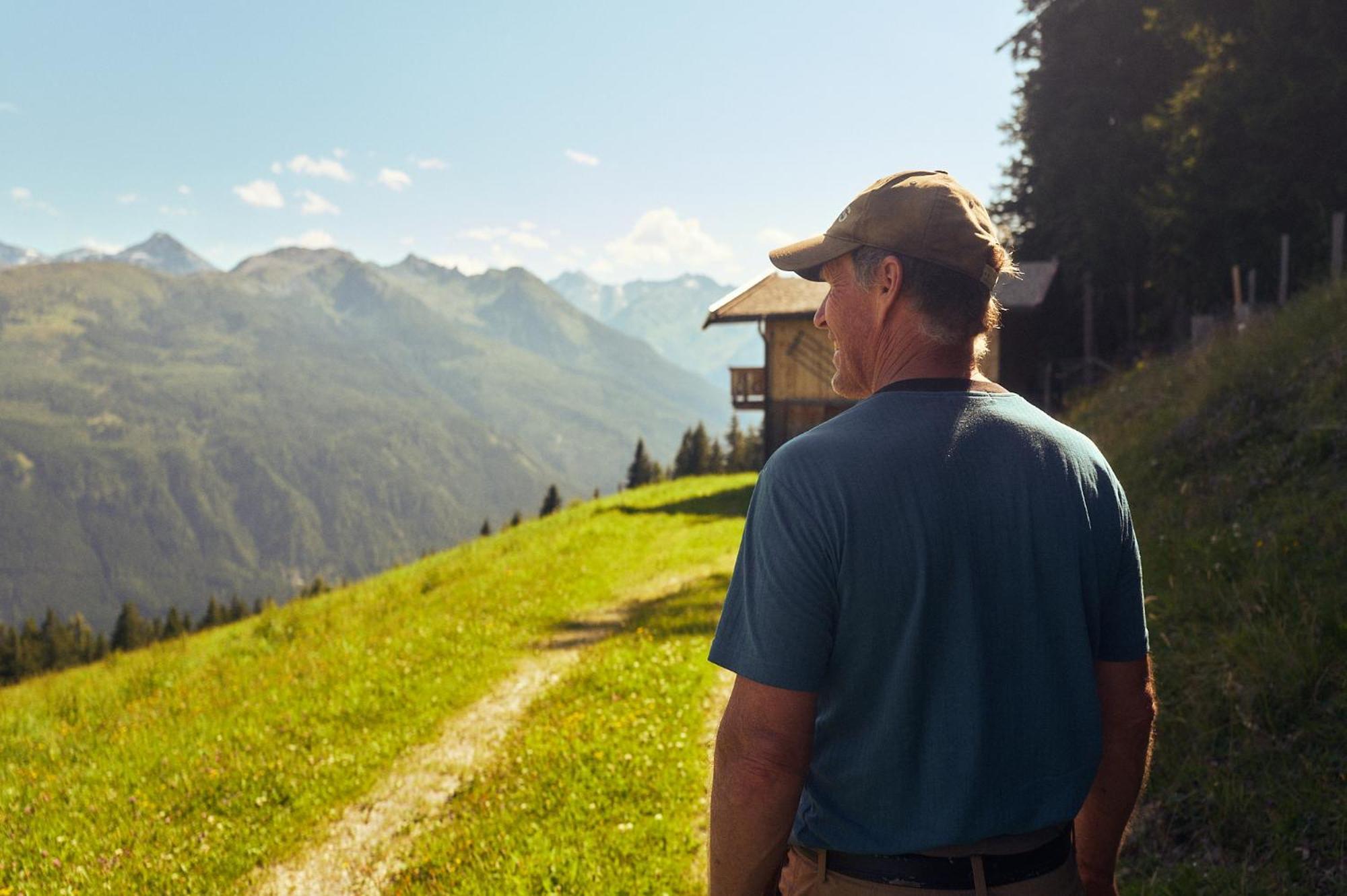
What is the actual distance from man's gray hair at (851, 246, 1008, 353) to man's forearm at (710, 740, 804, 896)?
122cm

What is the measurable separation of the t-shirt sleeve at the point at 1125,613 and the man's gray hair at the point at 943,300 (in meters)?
0.70

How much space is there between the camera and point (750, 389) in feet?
92.4

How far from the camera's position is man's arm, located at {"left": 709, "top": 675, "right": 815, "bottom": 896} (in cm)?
204

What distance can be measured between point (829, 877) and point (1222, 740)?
14.6 ft

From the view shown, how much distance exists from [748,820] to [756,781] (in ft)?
0.37

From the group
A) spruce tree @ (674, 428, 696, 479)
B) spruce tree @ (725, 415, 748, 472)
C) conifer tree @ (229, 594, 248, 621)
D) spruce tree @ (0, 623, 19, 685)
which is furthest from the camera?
spruce tree @ (725, 415, 748, 472)

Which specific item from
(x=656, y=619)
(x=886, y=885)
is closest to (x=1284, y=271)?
(x=656, y=619)

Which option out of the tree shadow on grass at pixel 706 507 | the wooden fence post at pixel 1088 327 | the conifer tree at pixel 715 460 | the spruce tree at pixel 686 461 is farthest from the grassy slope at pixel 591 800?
the conifer tree at pixel 715 460

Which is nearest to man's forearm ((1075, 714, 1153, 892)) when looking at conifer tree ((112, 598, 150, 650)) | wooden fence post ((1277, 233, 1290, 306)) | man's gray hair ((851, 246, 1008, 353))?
man's gray hair ((851, 246, 1008, 353))

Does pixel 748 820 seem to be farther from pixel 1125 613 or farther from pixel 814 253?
pixel 814 253

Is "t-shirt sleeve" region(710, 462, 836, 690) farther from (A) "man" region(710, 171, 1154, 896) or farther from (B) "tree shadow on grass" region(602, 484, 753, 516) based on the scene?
(B) "tree shadow on grass" region(602, 484, 753, 516)

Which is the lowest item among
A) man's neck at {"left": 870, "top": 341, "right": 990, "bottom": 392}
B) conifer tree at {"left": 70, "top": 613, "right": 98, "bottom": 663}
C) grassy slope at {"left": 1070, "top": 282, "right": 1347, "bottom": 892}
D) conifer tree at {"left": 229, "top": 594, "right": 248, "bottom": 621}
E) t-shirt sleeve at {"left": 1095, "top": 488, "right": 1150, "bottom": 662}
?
conifer tree at {"left": 70, "top": 613, "right": 98, "bottom": 663}

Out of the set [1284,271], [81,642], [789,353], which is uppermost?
[1284,271]

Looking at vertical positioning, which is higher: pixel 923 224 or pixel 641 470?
pixel 923 224
